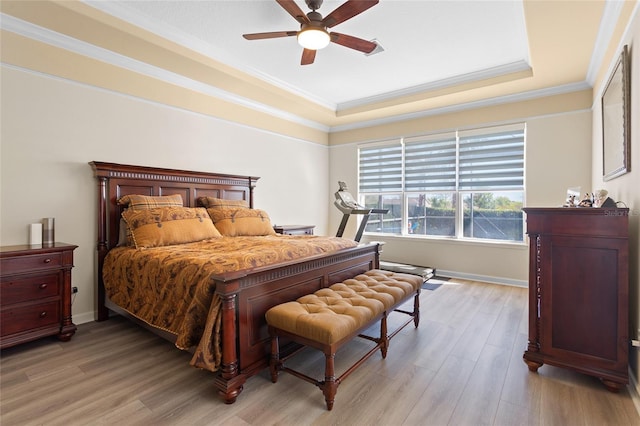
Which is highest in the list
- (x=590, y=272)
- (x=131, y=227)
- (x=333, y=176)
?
(x=333, y=176)

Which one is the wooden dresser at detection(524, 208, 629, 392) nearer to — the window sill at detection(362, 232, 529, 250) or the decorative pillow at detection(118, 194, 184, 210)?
the window sill at detection(362, 232, 529, 250)

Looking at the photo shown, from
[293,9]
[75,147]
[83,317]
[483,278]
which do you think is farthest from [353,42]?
[483,278]

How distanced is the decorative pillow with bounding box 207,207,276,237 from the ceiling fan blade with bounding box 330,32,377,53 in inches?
89.0

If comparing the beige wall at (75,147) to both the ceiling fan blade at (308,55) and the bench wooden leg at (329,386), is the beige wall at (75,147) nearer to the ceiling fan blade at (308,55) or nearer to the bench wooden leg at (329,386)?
the ceiling fan blade at (308,55)

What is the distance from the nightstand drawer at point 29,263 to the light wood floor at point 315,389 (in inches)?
25.9

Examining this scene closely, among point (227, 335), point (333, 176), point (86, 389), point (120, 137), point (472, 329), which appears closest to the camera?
point (227, 335)

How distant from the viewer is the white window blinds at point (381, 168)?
5609mm

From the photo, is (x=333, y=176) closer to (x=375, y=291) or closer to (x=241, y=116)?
(x=241, y=116)

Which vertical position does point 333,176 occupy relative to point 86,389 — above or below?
above

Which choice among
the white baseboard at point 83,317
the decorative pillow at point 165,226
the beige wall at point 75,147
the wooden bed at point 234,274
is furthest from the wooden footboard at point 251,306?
the beige wall at point 75,147

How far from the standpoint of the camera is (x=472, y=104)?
4.73 meters

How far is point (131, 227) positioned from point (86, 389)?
1.44 m

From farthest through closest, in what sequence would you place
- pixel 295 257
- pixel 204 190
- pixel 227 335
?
pixel 204 190, pixel 295 257, pixel 227 335

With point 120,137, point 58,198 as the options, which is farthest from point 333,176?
point 58,198
